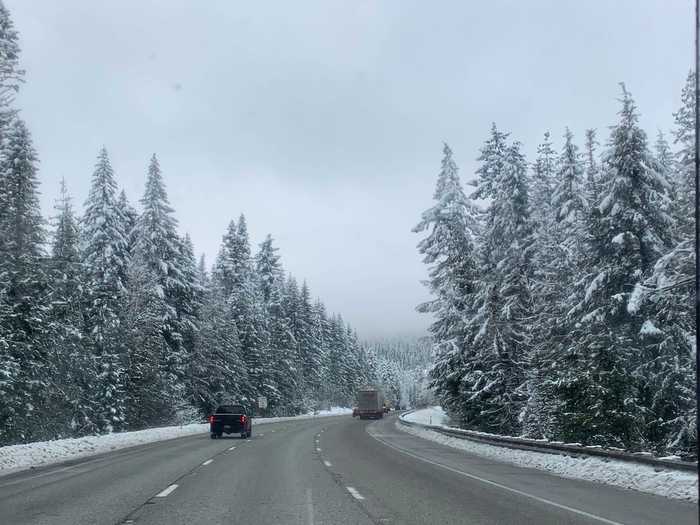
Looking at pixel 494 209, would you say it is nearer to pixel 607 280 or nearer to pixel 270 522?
pixel 607 280

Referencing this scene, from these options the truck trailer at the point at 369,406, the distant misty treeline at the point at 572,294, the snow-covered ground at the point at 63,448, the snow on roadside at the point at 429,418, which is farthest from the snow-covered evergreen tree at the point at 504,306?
the truck trailer at the point at 369,406

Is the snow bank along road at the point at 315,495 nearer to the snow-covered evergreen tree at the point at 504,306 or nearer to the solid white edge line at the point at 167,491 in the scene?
the solid white edge line at the point at 167,491

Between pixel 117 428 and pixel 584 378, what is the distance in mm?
26985

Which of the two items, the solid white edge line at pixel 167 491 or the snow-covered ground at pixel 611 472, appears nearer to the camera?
the solid white edge line at pixel 167 491

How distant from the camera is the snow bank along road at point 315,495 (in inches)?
407

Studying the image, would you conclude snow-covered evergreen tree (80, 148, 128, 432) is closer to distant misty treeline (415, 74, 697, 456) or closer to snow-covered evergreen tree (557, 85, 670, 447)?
distant misty treeline (415, 74, 697, 456)

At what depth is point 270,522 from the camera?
9844 mm

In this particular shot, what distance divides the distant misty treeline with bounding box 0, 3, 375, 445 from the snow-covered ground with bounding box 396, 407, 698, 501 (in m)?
20.3

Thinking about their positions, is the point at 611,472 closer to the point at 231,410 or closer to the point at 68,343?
the point at 231,410

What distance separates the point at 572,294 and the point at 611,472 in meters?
15.3

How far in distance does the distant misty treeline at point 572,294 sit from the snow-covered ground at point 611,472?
5412mm

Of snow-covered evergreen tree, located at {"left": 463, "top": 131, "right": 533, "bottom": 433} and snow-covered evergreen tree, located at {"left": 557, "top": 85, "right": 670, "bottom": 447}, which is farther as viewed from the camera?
snow-covered evergreen tree, located at {"left": 463, "top": 131, "right": 533, "bottom": 433}

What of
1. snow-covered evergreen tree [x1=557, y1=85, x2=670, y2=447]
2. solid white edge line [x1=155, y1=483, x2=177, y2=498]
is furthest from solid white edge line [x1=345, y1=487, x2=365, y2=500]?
snow-covered evergreen tree [x1=557, y1=85, x2=670, y2=447]

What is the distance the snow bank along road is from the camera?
1034cm
